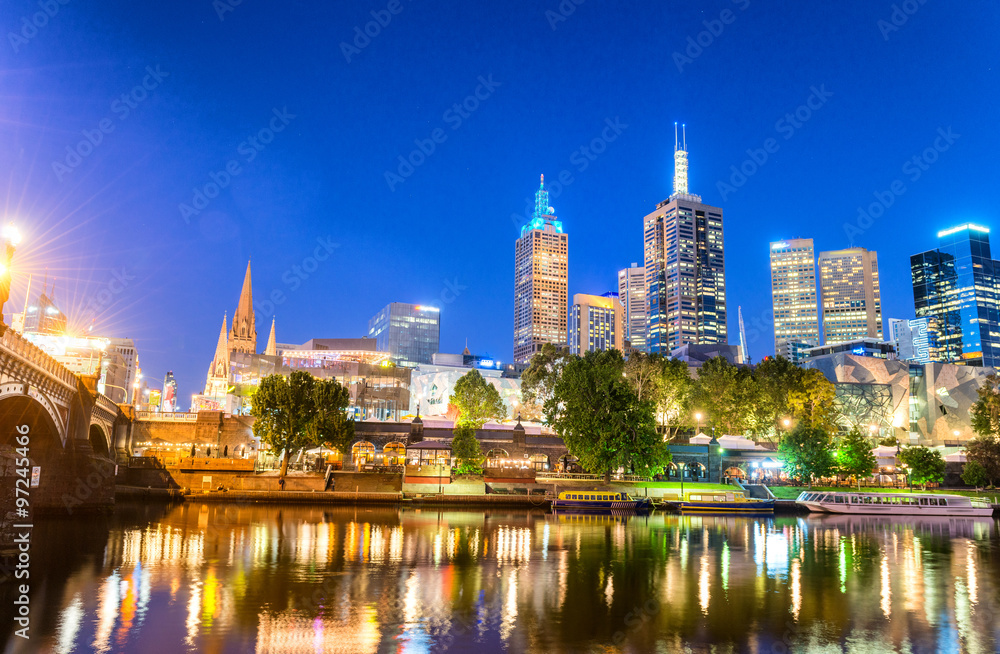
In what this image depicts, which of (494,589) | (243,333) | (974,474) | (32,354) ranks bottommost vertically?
(494,589)

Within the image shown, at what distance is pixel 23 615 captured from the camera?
22.9 m

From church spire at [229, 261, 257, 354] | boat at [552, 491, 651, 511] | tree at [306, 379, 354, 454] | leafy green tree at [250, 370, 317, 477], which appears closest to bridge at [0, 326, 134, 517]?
leafy green tree at [250, 370, 317, 477]

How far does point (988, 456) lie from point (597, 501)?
55.2 metres

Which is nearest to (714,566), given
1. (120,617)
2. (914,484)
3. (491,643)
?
(491,643)

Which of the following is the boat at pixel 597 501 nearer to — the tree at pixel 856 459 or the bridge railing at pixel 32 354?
the tree at pixel 856 459

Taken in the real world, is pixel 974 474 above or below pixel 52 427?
below

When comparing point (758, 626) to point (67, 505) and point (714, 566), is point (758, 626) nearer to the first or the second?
point (714, 566)

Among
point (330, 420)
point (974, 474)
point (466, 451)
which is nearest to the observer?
point (330, 420)

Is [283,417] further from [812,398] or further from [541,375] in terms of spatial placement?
[812,398]

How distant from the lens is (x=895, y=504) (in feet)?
232

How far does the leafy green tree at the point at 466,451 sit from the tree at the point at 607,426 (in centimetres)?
1064

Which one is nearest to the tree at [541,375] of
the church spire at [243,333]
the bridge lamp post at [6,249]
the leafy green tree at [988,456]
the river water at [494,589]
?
the leafy green tree at [988,456]

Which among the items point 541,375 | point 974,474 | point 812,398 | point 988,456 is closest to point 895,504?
point 974,474

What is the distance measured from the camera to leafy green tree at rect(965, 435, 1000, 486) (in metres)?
84.7
